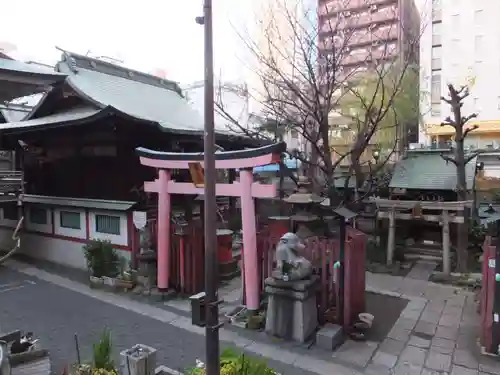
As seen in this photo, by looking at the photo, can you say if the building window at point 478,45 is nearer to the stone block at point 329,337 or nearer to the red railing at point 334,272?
the red railing at point 334,272

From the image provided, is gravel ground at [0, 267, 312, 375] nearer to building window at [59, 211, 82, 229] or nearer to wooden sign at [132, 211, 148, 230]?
wooden sign at [132, 211, 148, 230]

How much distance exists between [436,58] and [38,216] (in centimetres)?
3208

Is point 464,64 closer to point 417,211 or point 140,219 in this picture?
point 417,211

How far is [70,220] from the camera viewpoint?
12711mm

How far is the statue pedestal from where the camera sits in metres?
7.19

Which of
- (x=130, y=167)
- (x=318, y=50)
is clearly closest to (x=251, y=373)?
(x=130, y=167)

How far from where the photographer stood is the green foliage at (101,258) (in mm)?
10938

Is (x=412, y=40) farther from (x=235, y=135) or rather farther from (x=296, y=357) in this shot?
(x=296, y=357)

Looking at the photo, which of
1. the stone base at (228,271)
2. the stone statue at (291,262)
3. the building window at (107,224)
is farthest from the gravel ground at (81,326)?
the stone base at (228,271)

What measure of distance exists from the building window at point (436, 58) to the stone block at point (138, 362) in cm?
3389

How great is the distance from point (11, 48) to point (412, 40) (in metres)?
41.4

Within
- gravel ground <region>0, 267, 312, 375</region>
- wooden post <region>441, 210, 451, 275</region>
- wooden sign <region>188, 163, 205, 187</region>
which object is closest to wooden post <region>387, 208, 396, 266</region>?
wooden post <region>441, 210, 451, 275</region>

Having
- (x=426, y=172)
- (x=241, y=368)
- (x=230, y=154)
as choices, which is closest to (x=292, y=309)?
(x=241, y=368)

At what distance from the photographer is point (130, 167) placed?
1145 centimetres
